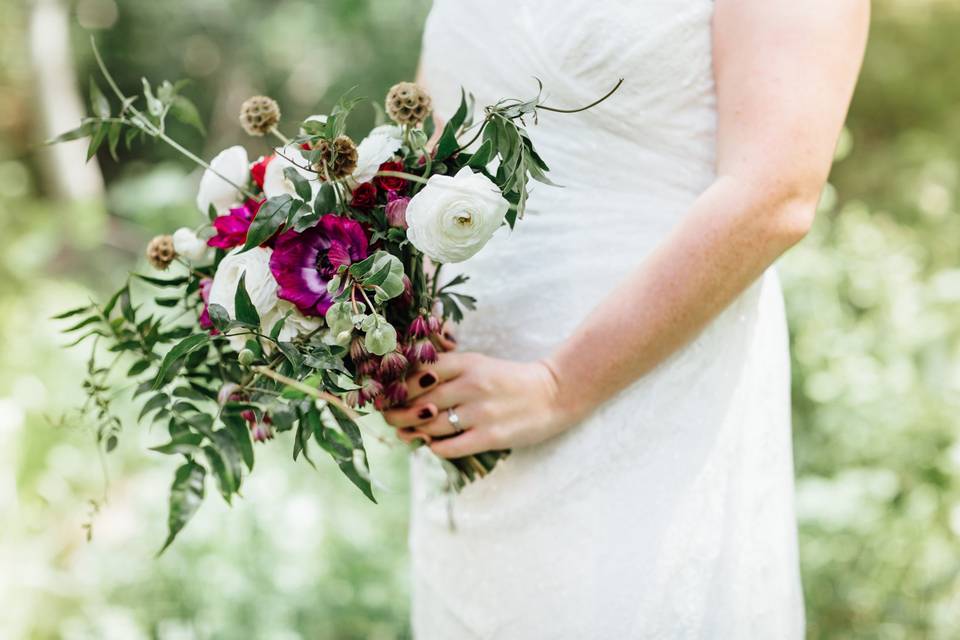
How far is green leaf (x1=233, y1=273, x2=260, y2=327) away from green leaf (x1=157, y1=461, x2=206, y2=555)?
166mm

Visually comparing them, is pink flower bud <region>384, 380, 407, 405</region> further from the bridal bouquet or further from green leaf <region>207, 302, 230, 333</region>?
green leaf <region>207, 302, 230, 333</region>

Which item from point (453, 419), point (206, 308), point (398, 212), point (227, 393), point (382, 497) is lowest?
point (382, 497)

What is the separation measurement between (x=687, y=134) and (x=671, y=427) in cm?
42

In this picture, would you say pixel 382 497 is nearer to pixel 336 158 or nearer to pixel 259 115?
pixel 259 115

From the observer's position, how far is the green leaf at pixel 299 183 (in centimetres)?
102

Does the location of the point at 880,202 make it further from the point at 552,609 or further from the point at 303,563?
the point at 552,609

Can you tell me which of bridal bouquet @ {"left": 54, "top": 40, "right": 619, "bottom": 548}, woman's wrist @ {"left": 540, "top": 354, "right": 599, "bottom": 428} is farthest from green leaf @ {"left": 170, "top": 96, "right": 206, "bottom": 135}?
woman's wrist @ {"left": 540, "top": 354, "right": 599, "bottom": 428}

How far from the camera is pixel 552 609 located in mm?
1311

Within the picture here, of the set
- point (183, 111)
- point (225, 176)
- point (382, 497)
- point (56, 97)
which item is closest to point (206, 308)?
point (225, 176)

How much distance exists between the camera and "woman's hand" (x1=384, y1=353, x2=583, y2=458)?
1.26 metres

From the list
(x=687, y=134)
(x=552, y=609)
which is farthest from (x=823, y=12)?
(x=552, y=609)

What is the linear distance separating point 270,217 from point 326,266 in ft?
0.30

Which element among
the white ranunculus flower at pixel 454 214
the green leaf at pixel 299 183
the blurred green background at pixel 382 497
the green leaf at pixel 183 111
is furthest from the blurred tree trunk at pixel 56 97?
the white ranunculus flower at pixel 454 214

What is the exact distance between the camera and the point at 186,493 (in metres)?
0.97
